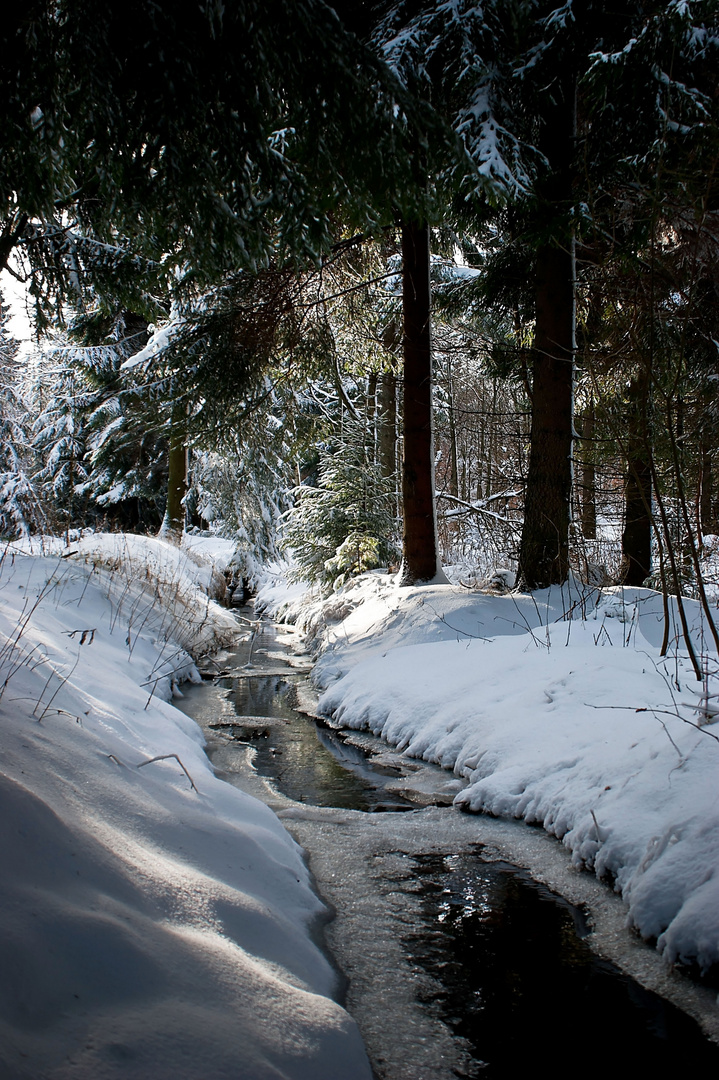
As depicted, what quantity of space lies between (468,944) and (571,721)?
6.37 feet

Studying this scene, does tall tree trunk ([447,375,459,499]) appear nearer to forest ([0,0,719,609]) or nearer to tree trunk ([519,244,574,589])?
forest ([0,0,719,609])

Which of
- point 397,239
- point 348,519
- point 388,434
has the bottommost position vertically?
point 348,519

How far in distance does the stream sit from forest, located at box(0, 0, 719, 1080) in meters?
0.03

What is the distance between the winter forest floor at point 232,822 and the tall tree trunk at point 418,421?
2.22 metres

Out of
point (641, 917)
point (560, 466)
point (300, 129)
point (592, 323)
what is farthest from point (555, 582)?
point (300, 129)

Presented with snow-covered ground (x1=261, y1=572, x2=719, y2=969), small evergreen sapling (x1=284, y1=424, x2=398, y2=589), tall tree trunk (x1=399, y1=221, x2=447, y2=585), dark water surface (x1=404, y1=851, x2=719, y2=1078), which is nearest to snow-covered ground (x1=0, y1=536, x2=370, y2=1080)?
dark water surface (x1=404, y1=851, x2=719, y2=1078)

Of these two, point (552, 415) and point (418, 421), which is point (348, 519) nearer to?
point (418, 421)

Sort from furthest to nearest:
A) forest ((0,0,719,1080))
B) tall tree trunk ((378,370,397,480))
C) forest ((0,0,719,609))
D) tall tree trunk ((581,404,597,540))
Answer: tall tree trunk ((378,370,397,480)) → tall tree trunk ((581,404,597,540)) → forest ((0,0,719,609)) → forest ((0,0,719,1080))

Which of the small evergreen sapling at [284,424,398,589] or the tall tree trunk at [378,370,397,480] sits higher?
the tall tree trunk at [378,370,397,480]

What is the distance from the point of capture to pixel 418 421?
9.12 metres

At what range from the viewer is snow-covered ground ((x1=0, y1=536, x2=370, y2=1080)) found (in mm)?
1575

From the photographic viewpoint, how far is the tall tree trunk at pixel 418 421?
8898mm

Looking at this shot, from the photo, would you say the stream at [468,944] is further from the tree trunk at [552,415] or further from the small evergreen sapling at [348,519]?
the small evergreen sapling at [348,519]

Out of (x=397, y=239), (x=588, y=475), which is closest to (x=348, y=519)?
(x=588, y=475)
